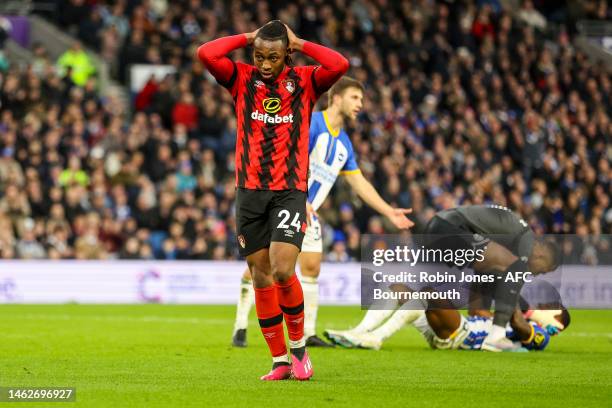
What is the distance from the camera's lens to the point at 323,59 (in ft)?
30.3

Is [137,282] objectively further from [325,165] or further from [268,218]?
[268,218]

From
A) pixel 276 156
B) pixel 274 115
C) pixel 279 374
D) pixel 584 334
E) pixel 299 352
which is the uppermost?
pixel 274 115

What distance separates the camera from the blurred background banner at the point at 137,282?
2144 cm

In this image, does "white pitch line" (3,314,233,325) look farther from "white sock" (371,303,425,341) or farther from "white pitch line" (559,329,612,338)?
"white pitch line" (559,329,612,338)

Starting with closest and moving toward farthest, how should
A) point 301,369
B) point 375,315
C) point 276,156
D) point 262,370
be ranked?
point 276,156, point 301,369, point 262,370, point 375,315

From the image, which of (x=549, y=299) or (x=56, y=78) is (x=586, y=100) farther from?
(x=549, y=299)

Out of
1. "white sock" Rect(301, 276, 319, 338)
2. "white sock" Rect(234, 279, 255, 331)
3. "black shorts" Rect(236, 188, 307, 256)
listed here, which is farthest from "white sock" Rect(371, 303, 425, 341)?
"black shorts" Rect(236, 188, 307, 256)

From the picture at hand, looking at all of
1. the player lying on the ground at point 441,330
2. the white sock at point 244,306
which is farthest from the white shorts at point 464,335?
the white sock at point 244,306

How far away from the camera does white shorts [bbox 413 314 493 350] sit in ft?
42.1

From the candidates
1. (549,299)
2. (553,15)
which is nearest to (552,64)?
(553,15)

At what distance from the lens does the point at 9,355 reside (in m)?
11.3

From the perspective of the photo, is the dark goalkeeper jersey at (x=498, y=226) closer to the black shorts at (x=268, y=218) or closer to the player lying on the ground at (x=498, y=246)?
the player lying on the ground at (x=498, y=246)

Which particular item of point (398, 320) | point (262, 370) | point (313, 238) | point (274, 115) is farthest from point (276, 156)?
point (398, 320)

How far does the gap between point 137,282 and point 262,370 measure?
1206 cm
